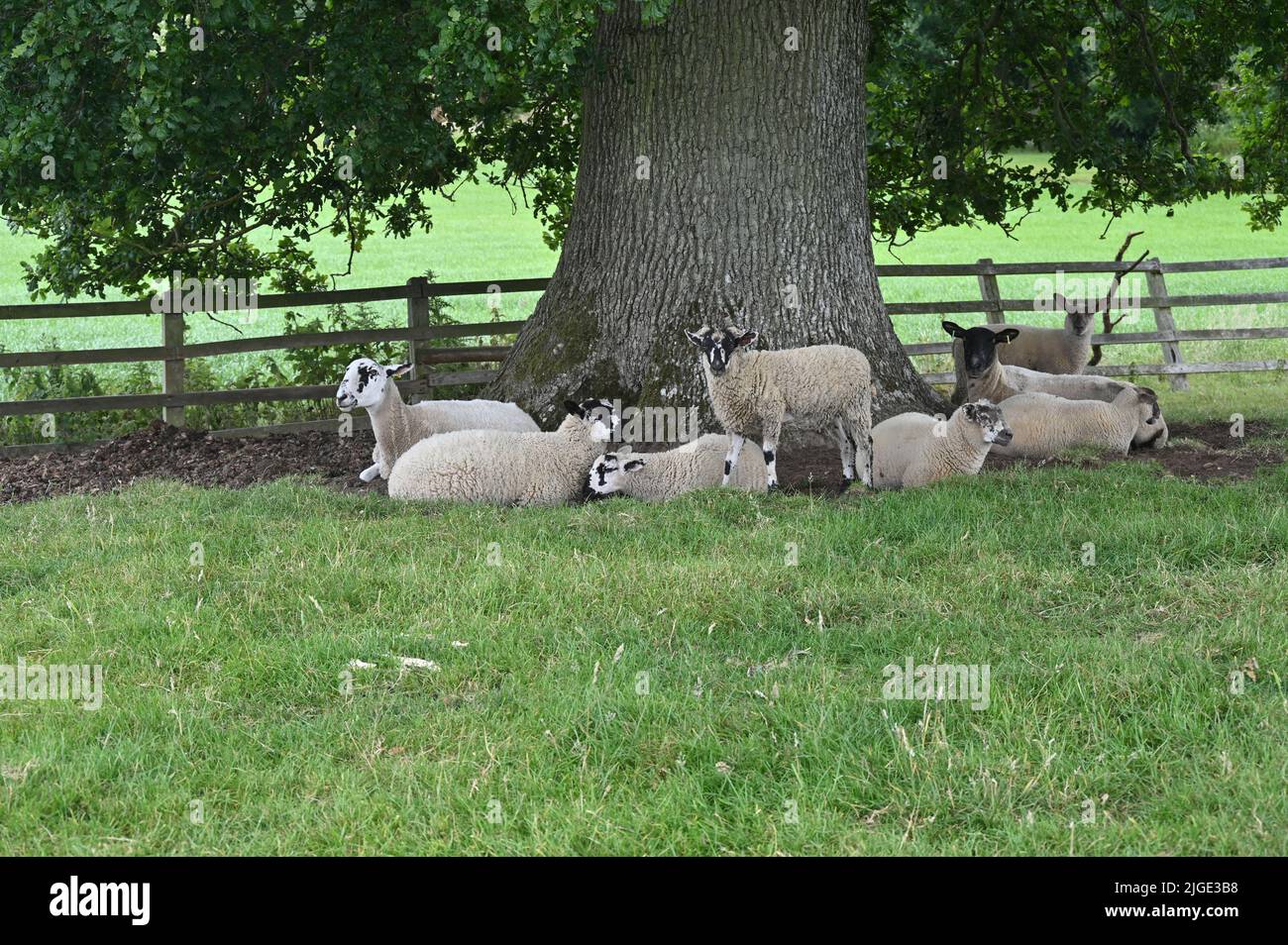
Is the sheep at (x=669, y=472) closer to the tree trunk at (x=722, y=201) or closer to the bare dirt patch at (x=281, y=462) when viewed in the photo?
the bare dirt patch at (x=281, y=462)

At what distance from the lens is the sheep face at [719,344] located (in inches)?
360

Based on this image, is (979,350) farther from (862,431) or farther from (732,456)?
(732,456)

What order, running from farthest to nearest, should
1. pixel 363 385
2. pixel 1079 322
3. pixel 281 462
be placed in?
pixel 1079 322 < pixel 281 462 < pixel 363 385

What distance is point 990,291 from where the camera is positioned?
1741 cm

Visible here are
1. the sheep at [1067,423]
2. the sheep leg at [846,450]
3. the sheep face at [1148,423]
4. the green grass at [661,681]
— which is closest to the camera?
the green grass at [661,681]

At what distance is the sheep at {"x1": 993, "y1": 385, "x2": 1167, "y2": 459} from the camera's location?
1077 cm

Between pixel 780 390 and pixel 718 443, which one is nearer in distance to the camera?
pixel 780 390

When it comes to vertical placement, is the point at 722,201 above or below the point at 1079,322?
above

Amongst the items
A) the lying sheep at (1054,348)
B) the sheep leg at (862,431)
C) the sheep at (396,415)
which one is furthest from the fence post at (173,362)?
the lying sheep at (1054,348)

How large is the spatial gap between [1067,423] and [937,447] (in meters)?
1.73

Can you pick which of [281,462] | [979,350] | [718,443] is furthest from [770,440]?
[281,462]

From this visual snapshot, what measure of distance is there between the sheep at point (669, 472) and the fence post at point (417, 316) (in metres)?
5.37

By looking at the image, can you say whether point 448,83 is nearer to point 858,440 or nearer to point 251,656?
point 858,440

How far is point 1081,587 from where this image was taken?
21.6 ft
